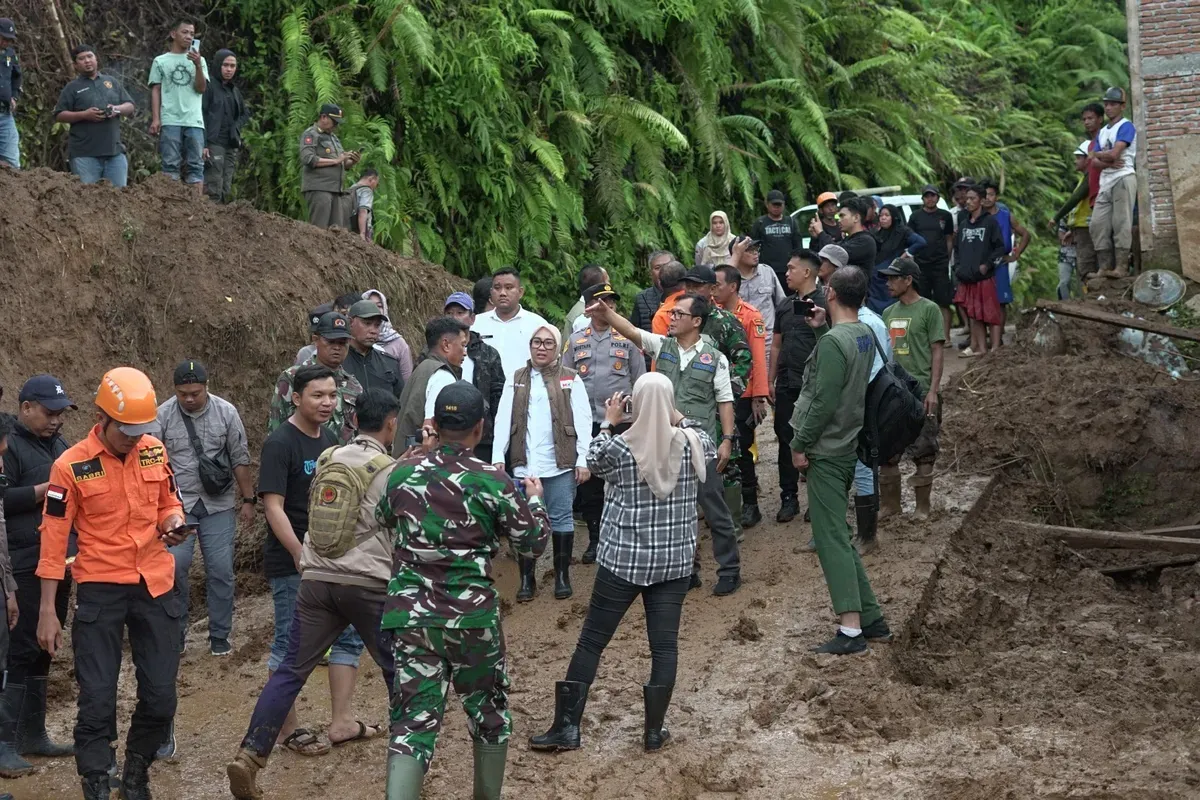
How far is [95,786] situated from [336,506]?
1.64 meters

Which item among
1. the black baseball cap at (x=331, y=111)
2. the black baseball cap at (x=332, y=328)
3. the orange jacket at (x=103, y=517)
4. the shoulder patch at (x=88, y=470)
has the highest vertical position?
the black baseball cap at (x=331, y=111)

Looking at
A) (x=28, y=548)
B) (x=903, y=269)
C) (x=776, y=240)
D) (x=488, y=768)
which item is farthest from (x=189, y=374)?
(x=776, y=240)

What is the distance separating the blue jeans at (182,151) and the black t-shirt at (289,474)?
6.96 metres

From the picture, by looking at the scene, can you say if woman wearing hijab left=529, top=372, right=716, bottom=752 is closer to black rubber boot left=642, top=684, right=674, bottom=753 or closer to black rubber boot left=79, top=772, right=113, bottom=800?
black rubber boot left=642, top=684, right=674, bottom=753

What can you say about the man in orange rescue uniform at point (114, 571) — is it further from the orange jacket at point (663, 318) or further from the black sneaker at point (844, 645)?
the orange jacket at point (663, 318)

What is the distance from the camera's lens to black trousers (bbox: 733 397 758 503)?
9.52 m

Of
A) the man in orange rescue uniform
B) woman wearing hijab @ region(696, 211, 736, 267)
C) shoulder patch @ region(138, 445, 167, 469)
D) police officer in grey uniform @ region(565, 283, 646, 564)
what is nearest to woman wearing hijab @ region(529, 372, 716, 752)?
the man in orange rescue uniform

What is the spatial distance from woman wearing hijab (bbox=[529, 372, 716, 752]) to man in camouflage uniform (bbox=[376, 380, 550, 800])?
90 centimetres

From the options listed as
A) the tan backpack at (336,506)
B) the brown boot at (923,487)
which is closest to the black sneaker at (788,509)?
the brown boot at (923,487)

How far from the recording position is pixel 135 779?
5.90 metres

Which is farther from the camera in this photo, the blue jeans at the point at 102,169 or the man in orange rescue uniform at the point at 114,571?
the blue jeans at the point at 102,169

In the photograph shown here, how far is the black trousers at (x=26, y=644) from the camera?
673 cm

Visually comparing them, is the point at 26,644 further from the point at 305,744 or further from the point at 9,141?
the point at 9,141

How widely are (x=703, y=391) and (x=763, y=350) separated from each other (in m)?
1.32
